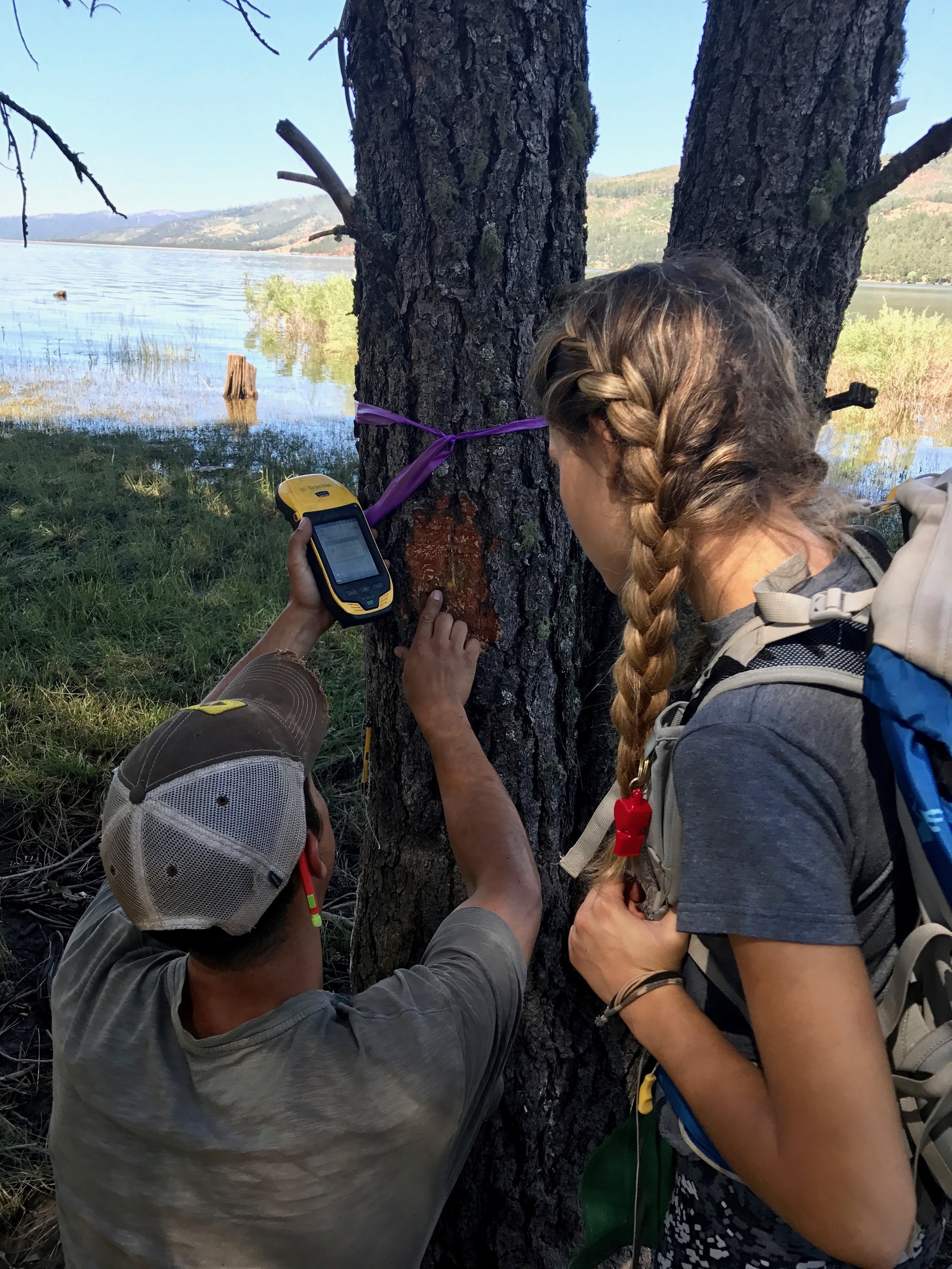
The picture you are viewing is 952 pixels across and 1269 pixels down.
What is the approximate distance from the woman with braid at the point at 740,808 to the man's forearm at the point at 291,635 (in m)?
0.78

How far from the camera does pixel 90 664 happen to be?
4340 millimetres

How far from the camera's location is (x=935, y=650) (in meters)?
0.84

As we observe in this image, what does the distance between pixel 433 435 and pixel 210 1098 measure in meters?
1.27

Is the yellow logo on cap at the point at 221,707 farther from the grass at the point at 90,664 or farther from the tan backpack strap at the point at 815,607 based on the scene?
the grass at the point at 90,664

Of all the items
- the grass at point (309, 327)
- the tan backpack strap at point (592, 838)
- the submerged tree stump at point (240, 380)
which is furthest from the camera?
the grass at point (309, 327)

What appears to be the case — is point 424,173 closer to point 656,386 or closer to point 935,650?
point 656,386

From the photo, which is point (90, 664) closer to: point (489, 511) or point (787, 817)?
point (489, 511)

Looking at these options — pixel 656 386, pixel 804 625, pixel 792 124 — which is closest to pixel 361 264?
pixel 656 386

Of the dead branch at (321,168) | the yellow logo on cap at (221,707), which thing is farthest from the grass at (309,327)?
the yellow logo on cap at (221,707)

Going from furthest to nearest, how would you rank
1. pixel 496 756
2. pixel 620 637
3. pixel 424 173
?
1. pixel 620 637
2. pixel 496 756
3. pixel 424 173

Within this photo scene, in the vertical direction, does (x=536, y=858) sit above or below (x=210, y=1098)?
below

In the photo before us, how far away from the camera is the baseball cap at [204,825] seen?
4.09 feet

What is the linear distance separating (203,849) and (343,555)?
738 mm

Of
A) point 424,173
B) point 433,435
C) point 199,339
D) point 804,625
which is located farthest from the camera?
point 199,339
